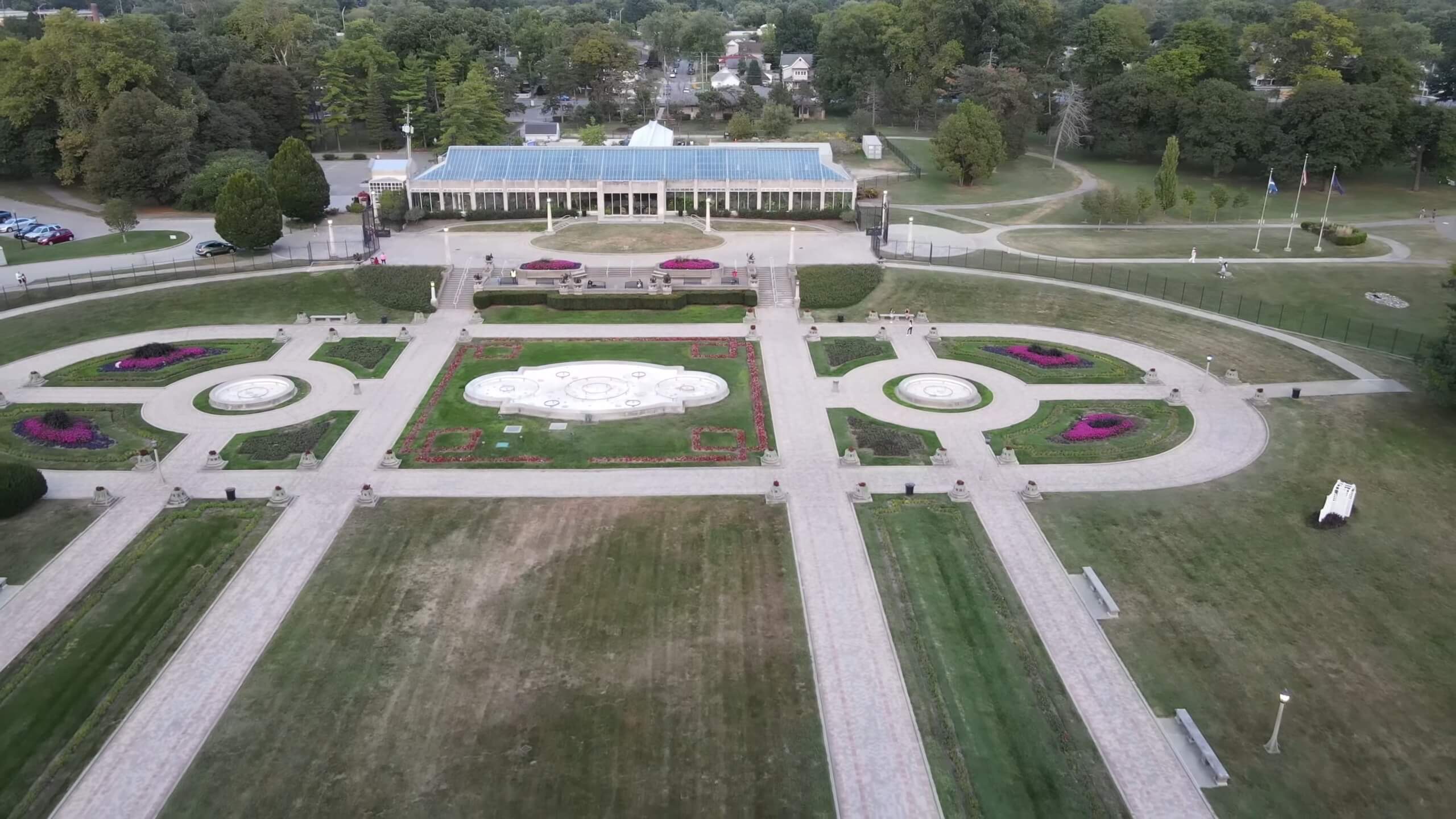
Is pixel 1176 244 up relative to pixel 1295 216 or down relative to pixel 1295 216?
down

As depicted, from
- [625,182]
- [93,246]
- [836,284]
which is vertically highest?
[625,182]

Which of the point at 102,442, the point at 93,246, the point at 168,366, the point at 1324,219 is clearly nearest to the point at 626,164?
the point at 93,246

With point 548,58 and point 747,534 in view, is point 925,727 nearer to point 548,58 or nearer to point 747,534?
point 747,534

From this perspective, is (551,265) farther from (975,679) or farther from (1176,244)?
(1176,244)

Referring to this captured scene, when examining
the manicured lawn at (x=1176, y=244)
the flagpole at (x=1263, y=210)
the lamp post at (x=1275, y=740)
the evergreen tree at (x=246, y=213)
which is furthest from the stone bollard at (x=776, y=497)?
the flagpole at (x=1263, y=210)

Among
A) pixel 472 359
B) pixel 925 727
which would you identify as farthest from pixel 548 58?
pixel 925 727

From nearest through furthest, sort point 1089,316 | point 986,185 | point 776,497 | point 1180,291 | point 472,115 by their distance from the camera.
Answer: point 776,497 < point 1089,316 < point 1180,291 < point 986,185 < point 472,115

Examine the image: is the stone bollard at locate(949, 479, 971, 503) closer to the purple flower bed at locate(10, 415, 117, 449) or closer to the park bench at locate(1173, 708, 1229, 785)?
the park bench at locate(1173, 708, 1229, 785)

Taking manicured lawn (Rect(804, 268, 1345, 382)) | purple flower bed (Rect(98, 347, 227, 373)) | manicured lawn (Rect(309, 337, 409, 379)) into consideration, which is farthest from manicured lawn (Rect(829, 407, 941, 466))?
purple flower bed (Rect(98, 347, 227, 373))
